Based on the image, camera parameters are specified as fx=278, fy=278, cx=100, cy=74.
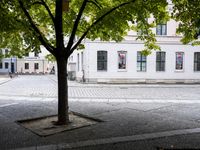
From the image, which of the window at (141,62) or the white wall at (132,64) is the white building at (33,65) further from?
the window at (141,62)

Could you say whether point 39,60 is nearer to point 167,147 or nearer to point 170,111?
point 170,111

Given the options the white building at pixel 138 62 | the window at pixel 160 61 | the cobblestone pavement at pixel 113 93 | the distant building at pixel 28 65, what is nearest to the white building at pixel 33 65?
the distant building at pixel 28 65

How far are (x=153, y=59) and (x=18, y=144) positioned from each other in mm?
24792

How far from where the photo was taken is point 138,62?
3023cm

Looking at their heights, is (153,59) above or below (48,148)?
above

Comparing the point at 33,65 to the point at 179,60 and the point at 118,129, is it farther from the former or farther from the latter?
the point at 118,129

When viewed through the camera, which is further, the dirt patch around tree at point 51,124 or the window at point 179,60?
the window at point 179,60

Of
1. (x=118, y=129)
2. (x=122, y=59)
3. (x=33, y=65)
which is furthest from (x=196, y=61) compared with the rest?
(x=33, y=65)

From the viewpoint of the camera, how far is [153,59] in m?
30.4

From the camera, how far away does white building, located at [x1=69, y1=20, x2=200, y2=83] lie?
29.4m

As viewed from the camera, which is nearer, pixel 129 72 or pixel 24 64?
pixel 129 72

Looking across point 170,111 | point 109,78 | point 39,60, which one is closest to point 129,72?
point 109,78

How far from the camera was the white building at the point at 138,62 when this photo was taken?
29438 mm

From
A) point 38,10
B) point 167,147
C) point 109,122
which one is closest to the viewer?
point 167,147
